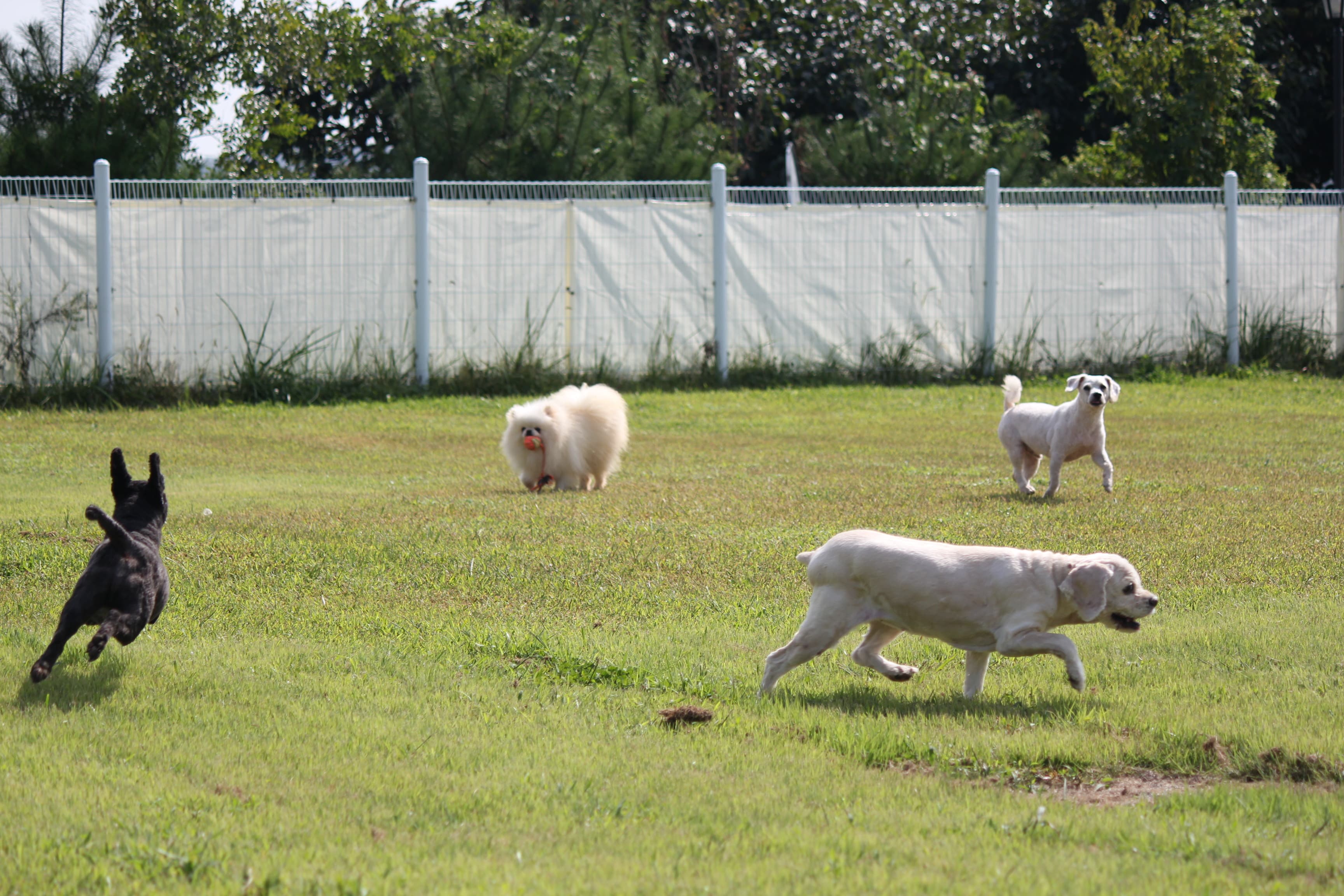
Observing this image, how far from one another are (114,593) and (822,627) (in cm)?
245

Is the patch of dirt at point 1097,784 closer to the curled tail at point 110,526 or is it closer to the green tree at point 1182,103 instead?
the curled tail at point 110,526

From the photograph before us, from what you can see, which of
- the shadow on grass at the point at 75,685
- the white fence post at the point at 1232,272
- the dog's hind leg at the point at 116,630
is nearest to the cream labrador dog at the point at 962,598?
the dog's hind leg at the point at 116,630

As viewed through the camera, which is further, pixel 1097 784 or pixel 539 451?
pixel 539 451

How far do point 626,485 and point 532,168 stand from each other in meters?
9.39

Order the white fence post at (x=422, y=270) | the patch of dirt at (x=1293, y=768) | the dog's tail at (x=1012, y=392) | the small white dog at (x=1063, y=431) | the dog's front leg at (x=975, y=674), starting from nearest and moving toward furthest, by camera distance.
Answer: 1. the patch of dirt at (x=1293, y=768)
2. the dog's front leg at (x=975, y=674)
3. the small white dog at (x=1063, y=431)
4. the dog's tail at (x=1012, y=392)
5. the white fence post at (x=422, y=270)

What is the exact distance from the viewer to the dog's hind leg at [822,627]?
505cm

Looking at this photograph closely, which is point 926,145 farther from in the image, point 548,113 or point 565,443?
point 565,443

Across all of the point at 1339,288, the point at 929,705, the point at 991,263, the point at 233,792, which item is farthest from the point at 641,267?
the point at 233,792

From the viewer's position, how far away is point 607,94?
65.1ft

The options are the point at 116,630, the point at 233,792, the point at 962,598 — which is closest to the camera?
the point at 233,792

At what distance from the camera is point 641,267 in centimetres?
1650

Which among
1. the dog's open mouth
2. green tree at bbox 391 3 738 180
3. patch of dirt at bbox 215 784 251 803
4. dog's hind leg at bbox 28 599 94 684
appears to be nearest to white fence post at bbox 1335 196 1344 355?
green tree at bbox 391 3 738 180

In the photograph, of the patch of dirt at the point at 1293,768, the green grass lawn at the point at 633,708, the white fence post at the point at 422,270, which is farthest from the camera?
the white fence post at the point at 422,270

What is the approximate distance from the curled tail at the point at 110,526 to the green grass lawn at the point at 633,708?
21.0 inches
